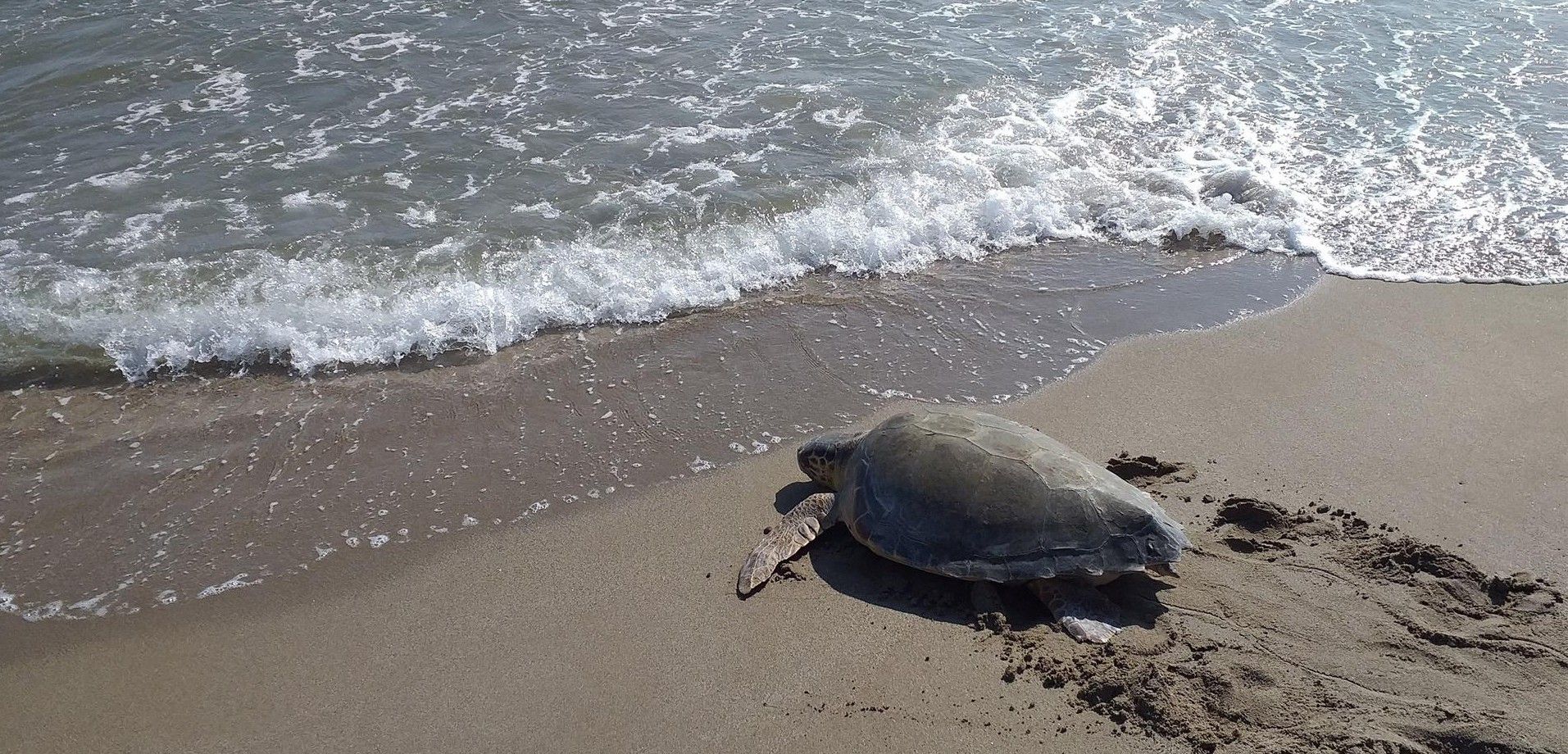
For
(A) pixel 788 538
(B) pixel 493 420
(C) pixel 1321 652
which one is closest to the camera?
(C) pixel 1321 652

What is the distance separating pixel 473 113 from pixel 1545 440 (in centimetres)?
860

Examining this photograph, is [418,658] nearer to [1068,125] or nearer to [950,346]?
[950,346]

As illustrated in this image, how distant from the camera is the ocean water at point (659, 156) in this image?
6781 mm

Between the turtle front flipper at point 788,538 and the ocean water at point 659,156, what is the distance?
2.50 meters

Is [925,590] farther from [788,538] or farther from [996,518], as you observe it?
[788,538]

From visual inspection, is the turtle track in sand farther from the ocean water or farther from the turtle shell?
the ocean water

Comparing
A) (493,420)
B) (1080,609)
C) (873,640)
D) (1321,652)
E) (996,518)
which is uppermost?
(996,518)

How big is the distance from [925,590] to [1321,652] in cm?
153

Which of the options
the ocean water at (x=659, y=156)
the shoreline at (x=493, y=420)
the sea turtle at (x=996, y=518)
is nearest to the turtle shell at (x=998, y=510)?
the sea turtle at (x=996, y=518)

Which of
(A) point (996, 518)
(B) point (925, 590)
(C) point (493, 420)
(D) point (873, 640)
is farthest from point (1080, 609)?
(C) point (493, 420)

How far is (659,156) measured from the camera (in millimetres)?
8719

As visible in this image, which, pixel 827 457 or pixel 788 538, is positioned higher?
pixel 827 457

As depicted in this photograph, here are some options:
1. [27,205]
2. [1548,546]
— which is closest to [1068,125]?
[1548,546]

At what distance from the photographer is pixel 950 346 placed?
6.34 meters
